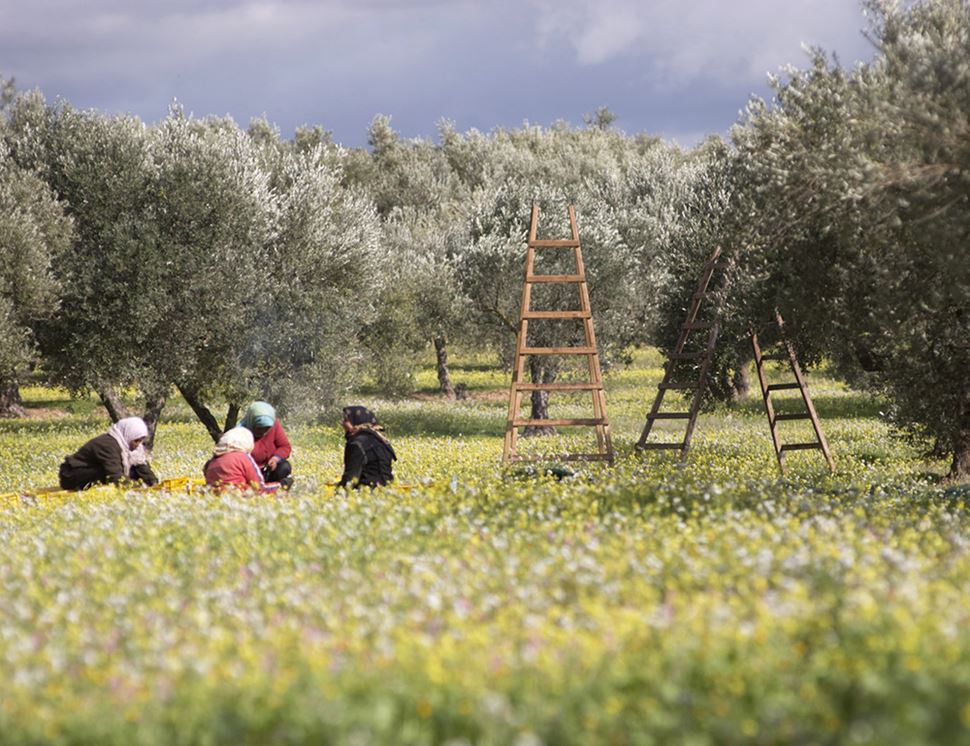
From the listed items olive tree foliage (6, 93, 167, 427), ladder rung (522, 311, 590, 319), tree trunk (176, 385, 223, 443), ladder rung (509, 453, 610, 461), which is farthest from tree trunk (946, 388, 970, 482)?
tree trunk (176, 385, 223, 443)

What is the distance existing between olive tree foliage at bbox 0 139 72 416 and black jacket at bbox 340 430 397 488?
11.3 metres

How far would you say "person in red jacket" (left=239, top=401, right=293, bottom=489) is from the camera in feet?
56.2

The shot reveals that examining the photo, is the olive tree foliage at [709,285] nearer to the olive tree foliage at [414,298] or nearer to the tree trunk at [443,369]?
the olive tree foliage at [414,298]

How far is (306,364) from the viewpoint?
29.4 m

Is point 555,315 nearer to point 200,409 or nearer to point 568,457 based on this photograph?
point 568,457

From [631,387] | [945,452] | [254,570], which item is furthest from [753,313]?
[631,387]

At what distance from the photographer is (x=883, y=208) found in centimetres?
1378

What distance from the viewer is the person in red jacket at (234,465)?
15.3 meters

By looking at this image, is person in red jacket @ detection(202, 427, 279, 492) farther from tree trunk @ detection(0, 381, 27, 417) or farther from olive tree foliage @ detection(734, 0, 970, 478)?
tree trunk @ detection(0, 381, 27, 417)

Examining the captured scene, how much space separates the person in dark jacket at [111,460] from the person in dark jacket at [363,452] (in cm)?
319

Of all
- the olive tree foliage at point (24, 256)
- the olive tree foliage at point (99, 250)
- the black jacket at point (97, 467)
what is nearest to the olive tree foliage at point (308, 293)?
the olive tree foliage at point (99, 250)

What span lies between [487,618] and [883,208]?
28.7 feet

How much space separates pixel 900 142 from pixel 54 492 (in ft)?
40.0

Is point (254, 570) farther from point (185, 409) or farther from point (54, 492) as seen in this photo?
point (185, 409)
